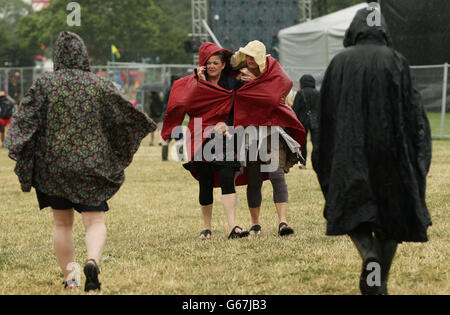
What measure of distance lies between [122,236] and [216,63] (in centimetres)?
214

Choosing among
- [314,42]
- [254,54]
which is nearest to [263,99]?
[254,54]

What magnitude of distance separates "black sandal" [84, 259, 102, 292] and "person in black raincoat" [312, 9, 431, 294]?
1464 mm

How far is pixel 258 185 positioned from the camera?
823 centimetres

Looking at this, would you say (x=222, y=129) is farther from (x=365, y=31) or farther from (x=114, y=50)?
(x=114, y=50)

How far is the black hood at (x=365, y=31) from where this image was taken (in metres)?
5.09

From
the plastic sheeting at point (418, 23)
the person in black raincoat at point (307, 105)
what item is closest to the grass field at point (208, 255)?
the person in black raincoat at point (307, 105)

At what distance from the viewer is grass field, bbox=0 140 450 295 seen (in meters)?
5.75

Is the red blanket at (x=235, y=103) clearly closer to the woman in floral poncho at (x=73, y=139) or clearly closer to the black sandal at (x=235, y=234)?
the black sandal at (x=235, y=234)

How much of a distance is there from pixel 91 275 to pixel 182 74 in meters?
24.0

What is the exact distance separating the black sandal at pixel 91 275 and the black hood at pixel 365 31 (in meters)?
2.08

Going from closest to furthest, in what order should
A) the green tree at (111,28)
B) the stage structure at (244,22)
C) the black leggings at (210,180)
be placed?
the black leggings at (210,180) < the stage structure at (244,22) < the green tree at (111,28)

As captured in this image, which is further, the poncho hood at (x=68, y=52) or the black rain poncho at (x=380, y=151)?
the poncho hood at (x=68, y=52)

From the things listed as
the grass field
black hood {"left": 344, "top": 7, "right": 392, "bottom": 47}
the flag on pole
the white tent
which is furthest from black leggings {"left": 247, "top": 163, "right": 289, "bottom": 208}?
the flag on pole

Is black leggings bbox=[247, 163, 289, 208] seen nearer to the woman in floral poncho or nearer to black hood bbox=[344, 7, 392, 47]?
the woman in floral poncho
